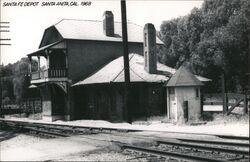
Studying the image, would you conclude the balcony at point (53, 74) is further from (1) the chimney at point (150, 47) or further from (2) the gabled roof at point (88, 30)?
(1) the chimney at point (150, 47)

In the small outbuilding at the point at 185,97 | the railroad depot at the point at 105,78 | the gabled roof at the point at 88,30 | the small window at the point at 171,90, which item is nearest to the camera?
the small outbuilding at the point at 185,97

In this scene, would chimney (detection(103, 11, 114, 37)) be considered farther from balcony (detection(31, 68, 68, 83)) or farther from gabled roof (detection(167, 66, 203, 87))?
gabled roof (detection(167, 66, 203, 87))

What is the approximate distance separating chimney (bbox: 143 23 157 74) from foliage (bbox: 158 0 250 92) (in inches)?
594

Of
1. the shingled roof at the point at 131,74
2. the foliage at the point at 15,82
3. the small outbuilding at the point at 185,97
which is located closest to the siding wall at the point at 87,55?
the shingled roof at the point at 131,74

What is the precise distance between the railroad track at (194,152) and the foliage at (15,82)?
6080cm

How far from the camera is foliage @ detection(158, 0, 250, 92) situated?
43.0 metres

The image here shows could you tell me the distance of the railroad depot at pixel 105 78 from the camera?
23.2 metres

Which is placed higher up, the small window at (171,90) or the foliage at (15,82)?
the foliage at (15,82)

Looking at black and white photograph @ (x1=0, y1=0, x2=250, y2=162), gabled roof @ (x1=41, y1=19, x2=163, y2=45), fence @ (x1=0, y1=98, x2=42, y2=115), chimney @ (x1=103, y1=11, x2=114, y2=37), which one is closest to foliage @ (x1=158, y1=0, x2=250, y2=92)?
black and white photograph @ (x1=0, y1=0, x2=250, y2=162)

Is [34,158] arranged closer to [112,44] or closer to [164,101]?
[164,101]

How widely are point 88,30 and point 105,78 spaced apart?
7957 millimetres

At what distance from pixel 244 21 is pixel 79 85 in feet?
66.9

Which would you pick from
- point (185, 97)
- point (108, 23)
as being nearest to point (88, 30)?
point (108, 23)

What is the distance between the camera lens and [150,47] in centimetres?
2778
